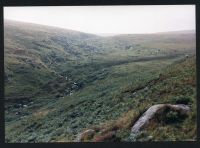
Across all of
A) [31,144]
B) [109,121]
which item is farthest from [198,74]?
[31,144]

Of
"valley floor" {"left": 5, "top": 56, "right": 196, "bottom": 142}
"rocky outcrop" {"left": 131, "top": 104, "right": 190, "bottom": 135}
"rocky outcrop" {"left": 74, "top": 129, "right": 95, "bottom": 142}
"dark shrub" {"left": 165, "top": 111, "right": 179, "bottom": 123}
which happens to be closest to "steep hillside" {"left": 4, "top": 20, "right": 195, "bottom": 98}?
"valley floor" {"left": 5, "top": 56, "right": 196, "bottom": 142}

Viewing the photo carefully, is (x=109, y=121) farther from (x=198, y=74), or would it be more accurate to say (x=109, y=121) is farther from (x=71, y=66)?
(x=198, y=74)

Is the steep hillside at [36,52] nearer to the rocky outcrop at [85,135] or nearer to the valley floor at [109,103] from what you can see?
the valley floor at [109,103]

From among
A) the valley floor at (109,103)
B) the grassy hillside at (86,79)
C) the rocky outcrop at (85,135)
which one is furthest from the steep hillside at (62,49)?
the rocky outcrop at (85,135)

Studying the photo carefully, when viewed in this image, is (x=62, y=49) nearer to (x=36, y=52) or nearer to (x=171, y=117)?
(x=36, y=52)

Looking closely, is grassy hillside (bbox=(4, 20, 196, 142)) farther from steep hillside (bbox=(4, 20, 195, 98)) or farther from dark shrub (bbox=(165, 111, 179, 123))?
dark shrub (bbox=(165, 111, 179, 123))
